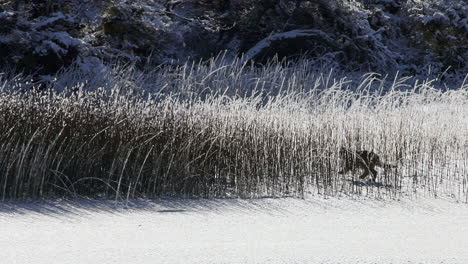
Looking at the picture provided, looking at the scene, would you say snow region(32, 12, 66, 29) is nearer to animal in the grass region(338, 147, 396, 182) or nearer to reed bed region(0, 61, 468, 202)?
reed bed region(0, 61, 468, 202)

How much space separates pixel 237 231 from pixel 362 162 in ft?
7.01

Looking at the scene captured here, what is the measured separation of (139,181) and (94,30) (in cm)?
839

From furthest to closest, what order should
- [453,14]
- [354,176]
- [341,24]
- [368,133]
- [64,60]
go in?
[453,14] → [341,24] → [64,60] → [368,133] → [354,176]

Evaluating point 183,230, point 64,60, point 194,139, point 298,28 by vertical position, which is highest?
point 298,28

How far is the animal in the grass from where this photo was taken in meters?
6.30

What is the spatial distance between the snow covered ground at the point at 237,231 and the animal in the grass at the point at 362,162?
1.79 feet

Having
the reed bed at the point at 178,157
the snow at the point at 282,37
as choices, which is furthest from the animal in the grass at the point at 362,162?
the snow at the point at 282,37

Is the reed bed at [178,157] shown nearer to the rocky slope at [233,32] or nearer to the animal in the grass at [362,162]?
the animal in the grass at [362,162]

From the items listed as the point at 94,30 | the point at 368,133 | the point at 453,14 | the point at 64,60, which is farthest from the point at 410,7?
the point at 368,133

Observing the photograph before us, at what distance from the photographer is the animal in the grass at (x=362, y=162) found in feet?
20.7

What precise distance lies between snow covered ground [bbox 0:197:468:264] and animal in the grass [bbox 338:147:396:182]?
0.54 meters

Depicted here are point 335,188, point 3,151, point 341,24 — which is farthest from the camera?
point 341,24

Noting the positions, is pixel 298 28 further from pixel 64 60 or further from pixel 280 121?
pixel 280 121

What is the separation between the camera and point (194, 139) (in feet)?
20.3
